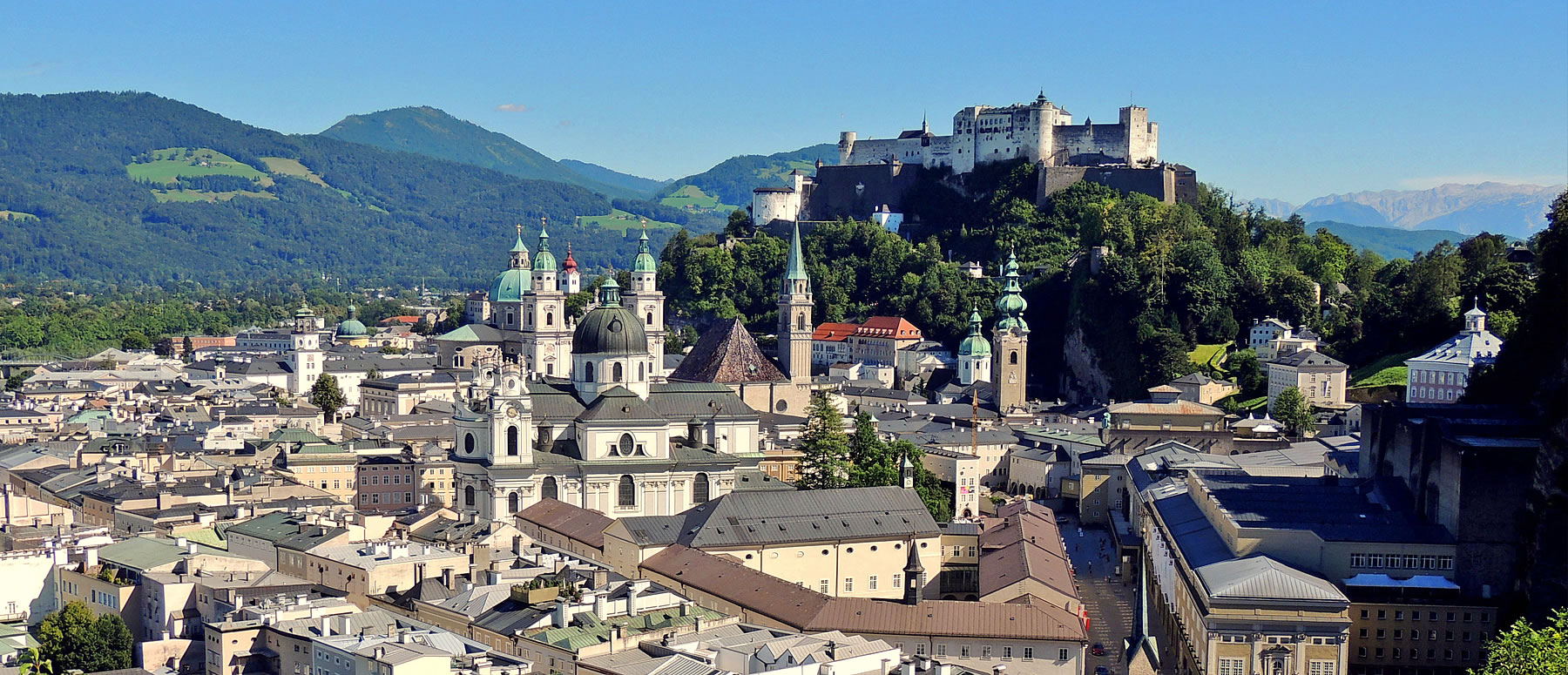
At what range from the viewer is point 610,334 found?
5688cm

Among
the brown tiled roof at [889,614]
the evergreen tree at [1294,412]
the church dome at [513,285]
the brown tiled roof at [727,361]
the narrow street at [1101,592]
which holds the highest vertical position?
the church dome at [513,285]

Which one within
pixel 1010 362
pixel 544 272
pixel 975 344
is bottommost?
pixel 1010 362

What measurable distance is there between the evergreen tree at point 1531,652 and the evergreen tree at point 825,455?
85.0 ft

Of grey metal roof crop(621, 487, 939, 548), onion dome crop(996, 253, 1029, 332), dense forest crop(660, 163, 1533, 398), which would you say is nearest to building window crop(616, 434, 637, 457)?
grey metal roof crop(621, 487, 939, 548)

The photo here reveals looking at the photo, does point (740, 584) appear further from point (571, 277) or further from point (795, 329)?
point (571, 277)

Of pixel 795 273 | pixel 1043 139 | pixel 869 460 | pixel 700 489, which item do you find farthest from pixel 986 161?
pixel 700 489

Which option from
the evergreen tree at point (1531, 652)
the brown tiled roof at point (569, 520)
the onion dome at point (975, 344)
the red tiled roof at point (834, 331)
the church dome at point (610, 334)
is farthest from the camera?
the red tiled roof at point (834, 331)

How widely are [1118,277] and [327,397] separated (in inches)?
1621

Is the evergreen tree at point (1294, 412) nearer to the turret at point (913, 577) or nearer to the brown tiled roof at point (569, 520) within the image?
the turret at point (913, 577)

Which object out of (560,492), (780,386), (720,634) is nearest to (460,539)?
(560,492)

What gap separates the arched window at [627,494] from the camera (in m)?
54.2

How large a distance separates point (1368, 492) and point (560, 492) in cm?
2265

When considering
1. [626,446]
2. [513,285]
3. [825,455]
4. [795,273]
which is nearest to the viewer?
[626,446]

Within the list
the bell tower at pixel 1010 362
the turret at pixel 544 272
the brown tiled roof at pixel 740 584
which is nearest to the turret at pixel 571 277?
the turret at pixel 544 272
